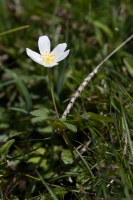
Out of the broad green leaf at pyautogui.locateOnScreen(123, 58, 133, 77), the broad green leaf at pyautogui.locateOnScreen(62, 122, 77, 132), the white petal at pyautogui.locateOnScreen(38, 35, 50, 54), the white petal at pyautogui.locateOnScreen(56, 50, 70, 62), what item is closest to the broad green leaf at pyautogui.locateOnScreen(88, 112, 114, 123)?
the broad green leaf at pyautogui.locateOnScreen(62, 122, 77, 132)

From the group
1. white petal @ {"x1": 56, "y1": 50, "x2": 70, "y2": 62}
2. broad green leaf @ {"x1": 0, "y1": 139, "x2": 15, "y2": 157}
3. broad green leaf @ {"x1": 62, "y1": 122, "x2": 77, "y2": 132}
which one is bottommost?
broad green leaf @ {"x1": 0, "y1": 139, "x2": 15, "y2": 157}

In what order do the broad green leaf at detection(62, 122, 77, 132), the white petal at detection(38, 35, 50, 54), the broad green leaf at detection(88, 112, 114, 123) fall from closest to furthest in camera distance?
the broad green leaf at detection(62, 122, 77, 132), the broad green leaf at detection(88, 112, 114, 123), the white petal at detection(38, 35, 50, 54)

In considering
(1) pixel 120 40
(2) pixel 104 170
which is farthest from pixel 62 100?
(2) pixel 104 170

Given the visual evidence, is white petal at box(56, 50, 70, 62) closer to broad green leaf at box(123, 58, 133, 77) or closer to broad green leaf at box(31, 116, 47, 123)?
broad green leaf at box(31, 116, 47, 123)

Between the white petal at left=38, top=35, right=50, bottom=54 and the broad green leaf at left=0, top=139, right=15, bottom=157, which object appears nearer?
the broad green leaf at left=0, top=139, right=15, bottom=157

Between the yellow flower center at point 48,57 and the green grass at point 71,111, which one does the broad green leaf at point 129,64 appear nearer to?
the green grass at point 71,111

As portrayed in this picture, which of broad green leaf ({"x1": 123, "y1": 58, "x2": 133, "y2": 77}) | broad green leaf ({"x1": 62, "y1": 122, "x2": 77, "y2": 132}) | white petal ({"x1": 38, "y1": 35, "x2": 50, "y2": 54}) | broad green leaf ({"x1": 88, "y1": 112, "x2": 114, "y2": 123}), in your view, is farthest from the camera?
broad green leaf ({"x1": 123, "y1": 58, "x2": 133, "y2": 77})

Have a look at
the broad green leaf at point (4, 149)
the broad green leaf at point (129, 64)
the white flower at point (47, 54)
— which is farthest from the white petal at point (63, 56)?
the broad green leaf at point (129, 64)
